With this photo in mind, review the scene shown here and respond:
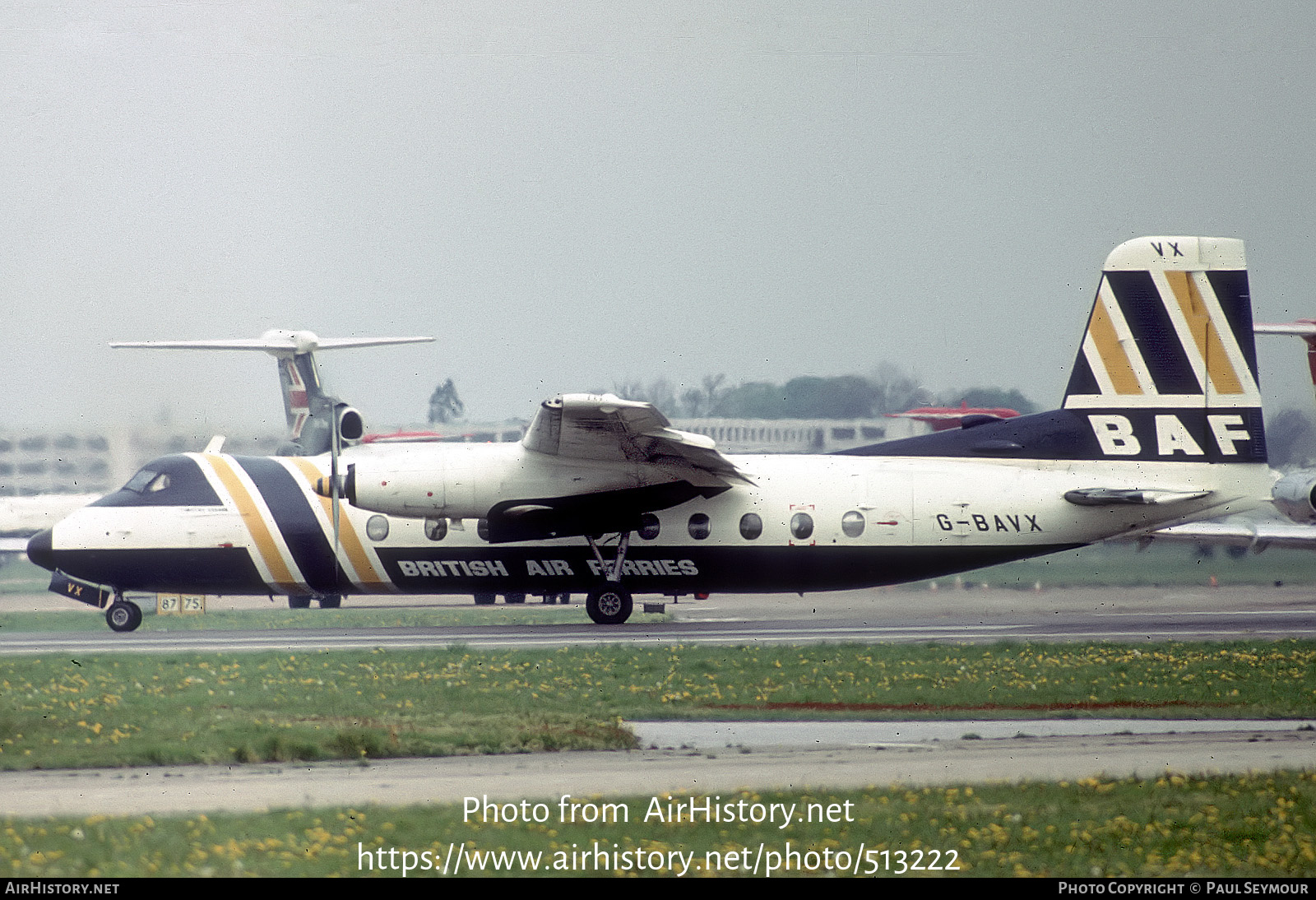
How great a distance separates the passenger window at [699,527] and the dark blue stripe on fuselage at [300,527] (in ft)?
21.9

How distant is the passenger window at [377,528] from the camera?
2422cm

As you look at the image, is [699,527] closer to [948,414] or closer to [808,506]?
[808,506]

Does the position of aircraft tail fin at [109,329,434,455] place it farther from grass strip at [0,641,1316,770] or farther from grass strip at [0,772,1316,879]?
grass strip at [0,772,1316,879]

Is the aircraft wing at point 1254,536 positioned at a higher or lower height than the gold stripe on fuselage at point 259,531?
lower

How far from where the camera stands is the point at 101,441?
24.1m

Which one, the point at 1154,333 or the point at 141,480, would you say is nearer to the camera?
the point at 1154,333

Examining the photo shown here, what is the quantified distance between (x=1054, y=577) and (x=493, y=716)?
64.4 feet

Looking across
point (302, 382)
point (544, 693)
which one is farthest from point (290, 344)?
point (544, 693)

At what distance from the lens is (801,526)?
2403cm

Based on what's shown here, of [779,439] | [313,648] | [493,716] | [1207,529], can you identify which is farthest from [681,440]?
[1207,529]

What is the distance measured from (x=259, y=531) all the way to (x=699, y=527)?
321 inches

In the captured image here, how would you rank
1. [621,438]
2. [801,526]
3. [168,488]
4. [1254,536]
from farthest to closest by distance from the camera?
1. [1254,536]
2. [168,488]
3. [801,526]
4. [621,438]

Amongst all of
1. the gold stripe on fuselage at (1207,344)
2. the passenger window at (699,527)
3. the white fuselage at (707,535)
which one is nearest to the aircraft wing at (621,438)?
the passenger window at (699,527)

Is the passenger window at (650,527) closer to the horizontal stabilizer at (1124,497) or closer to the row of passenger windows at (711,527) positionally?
the row of passenger windows at (711,527)
